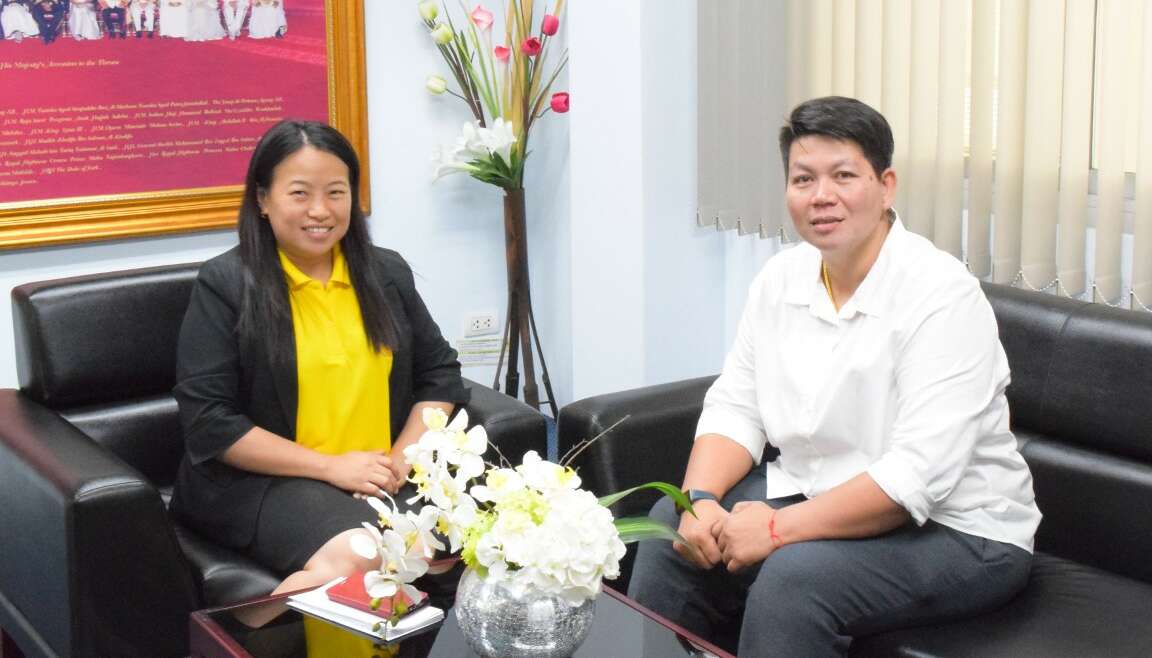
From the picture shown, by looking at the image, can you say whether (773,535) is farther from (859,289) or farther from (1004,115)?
(1004,115)

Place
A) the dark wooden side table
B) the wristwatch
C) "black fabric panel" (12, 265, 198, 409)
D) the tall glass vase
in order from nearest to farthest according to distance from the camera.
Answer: the dark wooden side table → the wristwatch → "black fabric panel" (12, 265, 198, 409) → the tall glass vase

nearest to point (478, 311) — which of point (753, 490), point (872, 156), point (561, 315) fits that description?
point (561, 315)

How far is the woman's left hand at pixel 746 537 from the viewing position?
218cm

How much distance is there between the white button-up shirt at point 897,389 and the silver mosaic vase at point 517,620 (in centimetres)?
61

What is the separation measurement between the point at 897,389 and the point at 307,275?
1.13 meters

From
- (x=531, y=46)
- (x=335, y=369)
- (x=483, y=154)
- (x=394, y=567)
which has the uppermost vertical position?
(x=531, y=46)

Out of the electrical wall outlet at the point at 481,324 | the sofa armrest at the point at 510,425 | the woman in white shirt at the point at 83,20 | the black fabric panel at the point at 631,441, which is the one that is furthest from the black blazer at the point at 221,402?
the electrical wall outlet at the point at 481,324

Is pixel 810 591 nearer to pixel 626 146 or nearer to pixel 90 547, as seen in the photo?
pixel 90 547

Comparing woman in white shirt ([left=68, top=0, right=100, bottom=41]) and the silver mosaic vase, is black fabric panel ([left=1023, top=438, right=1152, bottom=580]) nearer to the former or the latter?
the silver mosaic vase

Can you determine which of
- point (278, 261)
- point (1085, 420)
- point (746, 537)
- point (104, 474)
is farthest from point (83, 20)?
point (1085, 420)

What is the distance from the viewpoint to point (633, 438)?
8.53ft

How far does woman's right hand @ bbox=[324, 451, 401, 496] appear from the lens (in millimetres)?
2520

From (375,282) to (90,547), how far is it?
0.74 meters

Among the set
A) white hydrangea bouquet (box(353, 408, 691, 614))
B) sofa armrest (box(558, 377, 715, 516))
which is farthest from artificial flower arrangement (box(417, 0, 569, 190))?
white hydrangea bouquet (box(353, 408, 691, 614))
